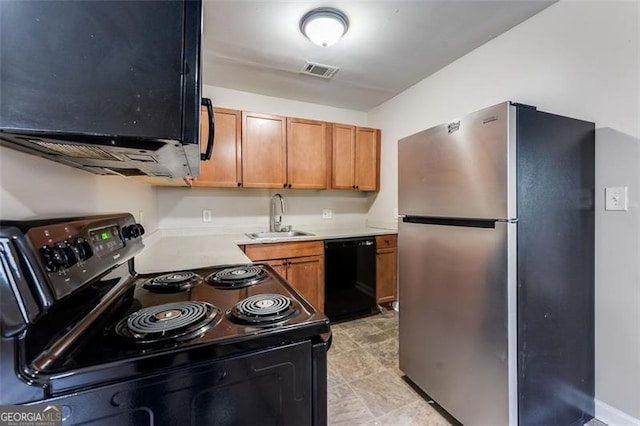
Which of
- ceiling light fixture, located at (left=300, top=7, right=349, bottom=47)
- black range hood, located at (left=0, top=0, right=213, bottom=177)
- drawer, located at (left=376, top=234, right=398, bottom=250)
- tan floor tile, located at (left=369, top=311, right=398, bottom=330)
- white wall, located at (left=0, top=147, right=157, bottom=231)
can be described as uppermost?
ceiling light fixture, located at (left=300, top=7, right=349, bottom=47)

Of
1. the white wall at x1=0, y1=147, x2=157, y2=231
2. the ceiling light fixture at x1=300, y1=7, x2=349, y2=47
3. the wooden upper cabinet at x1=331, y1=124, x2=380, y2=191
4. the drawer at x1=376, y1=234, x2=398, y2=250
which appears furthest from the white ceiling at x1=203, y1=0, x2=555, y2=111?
the drawer at x1=376, y1=234, x2=398, y2=250

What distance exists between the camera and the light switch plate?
148cm

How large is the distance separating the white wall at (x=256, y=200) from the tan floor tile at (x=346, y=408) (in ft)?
6.31

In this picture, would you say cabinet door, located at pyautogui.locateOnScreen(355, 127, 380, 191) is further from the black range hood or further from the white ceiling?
the black range hood

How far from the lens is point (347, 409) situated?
1632 millimetres

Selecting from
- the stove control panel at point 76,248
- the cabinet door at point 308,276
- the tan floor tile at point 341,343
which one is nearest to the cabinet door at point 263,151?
the cabinet door at point 308,276

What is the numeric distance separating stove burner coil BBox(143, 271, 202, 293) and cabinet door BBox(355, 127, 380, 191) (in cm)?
251

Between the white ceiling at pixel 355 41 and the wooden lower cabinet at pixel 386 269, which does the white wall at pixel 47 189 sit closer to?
the white ceiling at pixel 355 41

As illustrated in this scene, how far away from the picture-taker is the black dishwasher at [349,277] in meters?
2.78

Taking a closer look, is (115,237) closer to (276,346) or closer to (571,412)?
(276,346)

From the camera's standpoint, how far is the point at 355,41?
210cm

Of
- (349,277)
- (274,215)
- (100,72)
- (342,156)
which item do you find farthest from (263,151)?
(100,72)

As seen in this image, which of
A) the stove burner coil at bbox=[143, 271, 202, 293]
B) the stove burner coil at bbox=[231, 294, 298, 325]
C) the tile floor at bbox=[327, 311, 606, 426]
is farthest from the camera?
Answer: the tile floor at bbox=[327, 311, 606, 426]

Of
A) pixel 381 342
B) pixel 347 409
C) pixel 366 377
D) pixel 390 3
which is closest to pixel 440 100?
pixel 390 3
